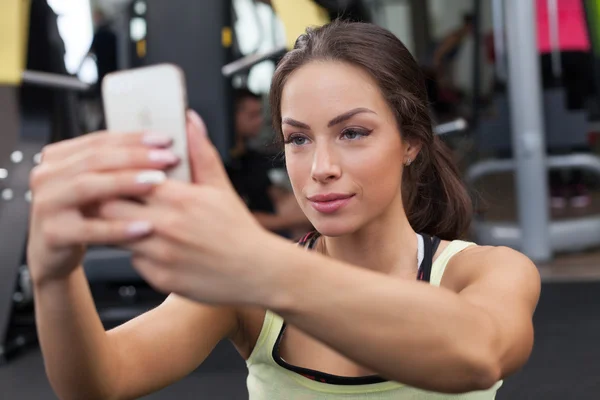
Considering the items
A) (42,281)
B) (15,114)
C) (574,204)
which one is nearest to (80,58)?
(15,114)

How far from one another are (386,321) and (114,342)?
16.1 inches

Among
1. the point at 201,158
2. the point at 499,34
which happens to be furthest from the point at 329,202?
the point at 499,34

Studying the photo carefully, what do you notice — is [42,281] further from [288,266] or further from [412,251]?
[412,251]

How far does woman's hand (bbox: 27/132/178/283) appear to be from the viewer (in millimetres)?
548

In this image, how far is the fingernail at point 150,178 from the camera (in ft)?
1.79

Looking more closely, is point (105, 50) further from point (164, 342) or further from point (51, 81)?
point (164, 342)

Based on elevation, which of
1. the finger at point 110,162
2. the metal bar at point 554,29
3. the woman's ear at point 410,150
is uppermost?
the finger at point 110,162

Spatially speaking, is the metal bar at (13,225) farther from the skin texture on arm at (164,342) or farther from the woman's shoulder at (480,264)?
the woman's shoulder at (480,264)

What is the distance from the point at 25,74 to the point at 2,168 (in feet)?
1.53

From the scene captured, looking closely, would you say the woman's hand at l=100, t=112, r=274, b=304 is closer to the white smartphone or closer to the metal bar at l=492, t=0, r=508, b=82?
the white smartphone

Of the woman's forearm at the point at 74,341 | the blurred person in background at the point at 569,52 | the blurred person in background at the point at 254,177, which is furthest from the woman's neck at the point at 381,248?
the blurred person in background at the point at 569,52

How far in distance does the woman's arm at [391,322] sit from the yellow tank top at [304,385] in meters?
0.33

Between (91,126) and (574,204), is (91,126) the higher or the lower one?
the higher one

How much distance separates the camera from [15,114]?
3000mm
